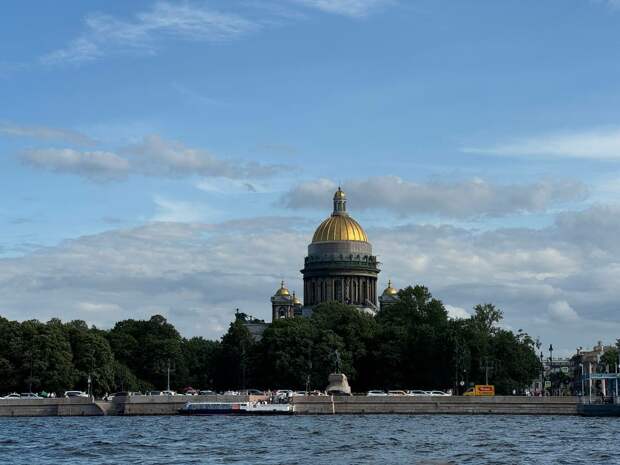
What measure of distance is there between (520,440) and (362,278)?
11779 centimetres

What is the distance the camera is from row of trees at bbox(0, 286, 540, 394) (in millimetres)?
138000

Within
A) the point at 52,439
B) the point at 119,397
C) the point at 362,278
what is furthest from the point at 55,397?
the point at 362,278

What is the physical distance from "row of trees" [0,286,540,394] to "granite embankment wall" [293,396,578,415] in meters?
13.3

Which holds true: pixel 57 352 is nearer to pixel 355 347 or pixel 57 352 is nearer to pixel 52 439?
pixel 355 347

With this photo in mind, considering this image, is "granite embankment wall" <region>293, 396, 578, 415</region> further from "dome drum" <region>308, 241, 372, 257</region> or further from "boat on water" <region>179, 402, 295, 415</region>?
"dome drum" <region>308, 241, 372, 257</region>

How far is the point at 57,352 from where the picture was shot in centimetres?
13675

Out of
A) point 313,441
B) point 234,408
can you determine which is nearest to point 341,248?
point 234,408

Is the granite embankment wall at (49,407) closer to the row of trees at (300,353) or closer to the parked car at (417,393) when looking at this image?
the row of trees at (300,353)

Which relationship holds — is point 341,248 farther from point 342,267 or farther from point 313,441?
point 313,441

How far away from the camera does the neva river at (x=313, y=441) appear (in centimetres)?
6781

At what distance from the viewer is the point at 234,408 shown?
124562 mm

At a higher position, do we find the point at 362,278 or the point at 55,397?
the point at 362,278

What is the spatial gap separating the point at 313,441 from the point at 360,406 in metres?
46.1

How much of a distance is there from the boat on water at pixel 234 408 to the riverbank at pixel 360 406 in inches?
80.2
